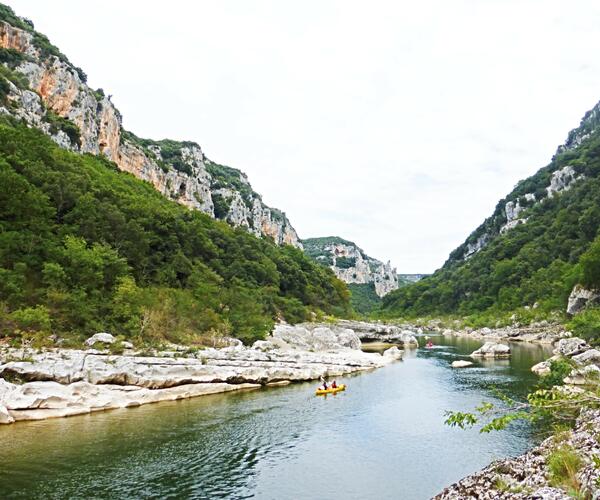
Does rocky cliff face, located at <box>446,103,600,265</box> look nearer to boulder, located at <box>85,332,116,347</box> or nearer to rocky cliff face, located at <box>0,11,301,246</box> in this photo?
rocky cliff face, located at <box>0,11,301,246</box>

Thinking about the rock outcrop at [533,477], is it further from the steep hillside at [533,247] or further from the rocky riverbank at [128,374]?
the steep hillside at [533,247]

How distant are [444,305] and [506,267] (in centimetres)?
2670

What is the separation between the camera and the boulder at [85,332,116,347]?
31.2 meters

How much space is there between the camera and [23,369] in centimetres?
2536

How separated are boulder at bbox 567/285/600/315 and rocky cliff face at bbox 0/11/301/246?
246ft

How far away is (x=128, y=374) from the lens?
29.1 metres

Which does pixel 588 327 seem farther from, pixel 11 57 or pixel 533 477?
pixel 11 57

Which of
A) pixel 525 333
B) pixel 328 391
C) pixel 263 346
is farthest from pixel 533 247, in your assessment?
pixel 328 391

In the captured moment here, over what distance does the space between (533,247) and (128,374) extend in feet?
342

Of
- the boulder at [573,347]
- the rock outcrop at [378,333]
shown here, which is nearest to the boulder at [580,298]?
the boulder at [573,347]

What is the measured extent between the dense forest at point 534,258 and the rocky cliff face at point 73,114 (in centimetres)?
6390

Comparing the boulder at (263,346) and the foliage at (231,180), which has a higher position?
the foliage at (231,180)

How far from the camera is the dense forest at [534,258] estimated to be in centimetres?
8468

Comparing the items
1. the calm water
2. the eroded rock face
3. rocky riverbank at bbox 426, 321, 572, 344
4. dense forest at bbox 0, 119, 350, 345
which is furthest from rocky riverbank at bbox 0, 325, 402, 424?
the eroded rock face
